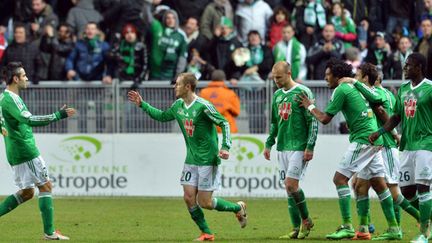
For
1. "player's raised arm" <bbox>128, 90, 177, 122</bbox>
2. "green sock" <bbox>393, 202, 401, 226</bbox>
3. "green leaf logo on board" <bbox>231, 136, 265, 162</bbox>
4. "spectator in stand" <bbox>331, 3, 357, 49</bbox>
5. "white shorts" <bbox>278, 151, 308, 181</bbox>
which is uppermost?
"spectator in stand" <bbox>331, 3, 357, 49</bbox>

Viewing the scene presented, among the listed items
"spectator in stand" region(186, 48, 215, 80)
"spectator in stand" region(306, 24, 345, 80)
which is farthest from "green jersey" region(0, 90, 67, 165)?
"spectator in stand" region(306, 24, 345, 80)

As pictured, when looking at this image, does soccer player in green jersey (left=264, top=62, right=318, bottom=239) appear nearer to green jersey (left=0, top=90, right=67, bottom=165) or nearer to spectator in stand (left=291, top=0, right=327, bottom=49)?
green jersey (left=0, top=90, right=67, bottom=165)

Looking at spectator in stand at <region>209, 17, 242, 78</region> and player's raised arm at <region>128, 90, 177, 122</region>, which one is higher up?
spectator in stand at <region>209, 17, 242, 78</region>

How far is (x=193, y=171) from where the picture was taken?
16.2 m

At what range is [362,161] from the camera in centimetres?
1622

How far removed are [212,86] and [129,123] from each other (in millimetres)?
1961

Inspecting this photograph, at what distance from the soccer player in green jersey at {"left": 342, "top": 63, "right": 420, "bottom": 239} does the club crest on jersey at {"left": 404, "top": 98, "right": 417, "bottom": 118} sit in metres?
0.65

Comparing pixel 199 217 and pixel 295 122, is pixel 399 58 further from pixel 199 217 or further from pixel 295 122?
pixel 199 217

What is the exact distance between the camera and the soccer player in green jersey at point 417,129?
14.9 m

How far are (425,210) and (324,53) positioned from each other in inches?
423

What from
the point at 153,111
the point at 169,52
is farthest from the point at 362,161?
the point at 169,52

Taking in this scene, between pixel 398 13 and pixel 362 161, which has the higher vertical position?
pixel 398 13

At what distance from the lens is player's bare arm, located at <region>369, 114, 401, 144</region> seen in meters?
15.4

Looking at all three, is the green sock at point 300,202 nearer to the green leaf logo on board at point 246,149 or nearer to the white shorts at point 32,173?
the white shorts at point 32,173
